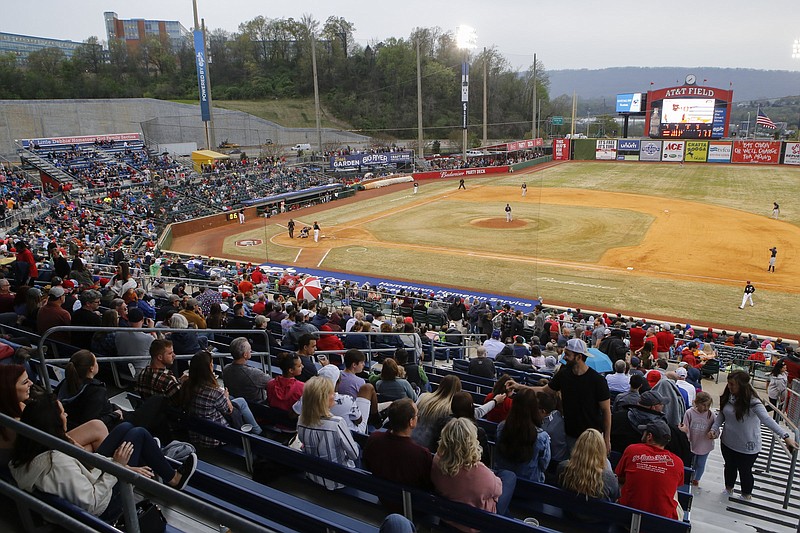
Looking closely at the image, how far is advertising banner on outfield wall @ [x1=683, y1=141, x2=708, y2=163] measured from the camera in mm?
65869

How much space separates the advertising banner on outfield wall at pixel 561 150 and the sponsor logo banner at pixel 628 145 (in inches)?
247

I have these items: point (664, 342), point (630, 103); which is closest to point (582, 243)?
point (664, 342)

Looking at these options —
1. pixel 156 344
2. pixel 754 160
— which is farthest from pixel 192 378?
pixel 754 160

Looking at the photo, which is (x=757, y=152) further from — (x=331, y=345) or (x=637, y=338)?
(x=331, y=345)

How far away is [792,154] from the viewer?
6203 centimetres

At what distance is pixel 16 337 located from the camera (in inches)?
324

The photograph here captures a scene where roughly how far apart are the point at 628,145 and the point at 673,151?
5110 mm

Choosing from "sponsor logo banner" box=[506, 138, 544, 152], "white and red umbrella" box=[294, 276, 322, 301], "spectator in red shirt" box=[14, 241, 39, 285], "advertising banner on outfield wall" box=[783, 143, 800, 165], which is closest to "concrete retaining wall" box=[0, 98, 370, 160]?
"sponsor logo banner" box=[506, 138, 544, 152]

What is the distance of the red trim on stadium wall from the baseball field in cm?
855

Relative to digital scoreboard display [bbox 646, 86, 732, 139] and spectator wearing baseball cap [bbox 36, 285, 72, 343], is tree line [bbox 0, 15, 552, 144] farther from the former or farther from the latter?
spectator wearing baseball cap [bbox 36, 285, 72, 343]

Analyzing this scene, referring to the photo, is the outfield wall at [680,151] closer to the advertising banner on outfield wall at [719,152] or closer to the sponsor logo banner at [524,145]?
the advertising banner on outfield wall at [719,152]

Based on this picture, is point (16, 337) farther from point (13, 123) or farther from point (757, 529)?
point (13, 123)

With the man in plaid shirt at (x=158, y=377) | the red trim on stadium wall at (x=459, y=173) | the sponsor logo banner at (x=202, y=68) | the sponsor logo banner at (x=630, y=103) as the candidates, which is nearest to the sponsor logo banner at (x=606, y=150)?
the sponsor logo banner at (x=630, y=103)

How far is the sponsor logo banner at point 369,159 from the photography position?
62.0 m
